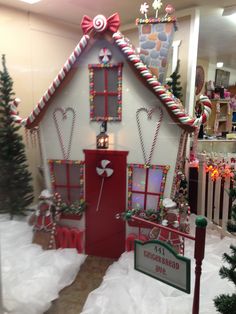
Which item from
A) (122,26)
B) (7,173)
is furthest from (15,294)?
(122,26)

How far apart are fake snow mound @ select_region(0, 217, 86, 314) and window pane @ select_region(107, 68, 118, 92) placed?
1.01 meters

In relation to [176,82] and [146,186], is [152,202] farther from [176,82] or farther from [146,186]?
[176,82]

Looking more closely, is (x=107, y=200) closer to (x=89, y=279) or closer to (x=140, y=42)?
(x=89, y=279)

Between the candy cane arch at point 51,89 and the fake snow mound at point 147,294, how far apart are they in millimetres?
1006

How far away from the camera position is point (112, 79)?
151 cm

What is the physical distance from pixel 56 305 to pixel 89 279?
0.23 meters

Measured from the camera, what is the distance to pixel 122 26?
1.57 meters

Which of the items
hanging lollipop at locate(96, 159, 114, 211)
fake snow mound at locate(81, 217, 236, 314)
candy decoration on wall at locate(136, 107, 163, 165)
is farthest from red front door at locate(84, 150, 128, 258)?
fake snow mound at locate(81, 217, 236, 314)

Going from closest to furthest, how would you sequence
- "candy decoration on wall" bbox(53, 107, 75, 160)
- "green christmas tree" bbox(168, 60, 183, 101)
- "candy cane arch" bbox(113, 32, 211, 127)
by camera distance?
"candy cane arch" bbox(113, 32, 211, 127) → "candy decoration on wall" bbox(53, 107, 75, 160) → "green christmas tree" bbox(168, 60, 183, 101)

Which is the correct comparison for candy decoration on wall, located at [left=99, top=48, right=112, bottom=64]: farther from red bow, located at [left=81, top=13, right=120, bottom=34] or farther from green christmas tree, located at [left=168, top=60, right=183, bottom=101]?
green christmas tree, located at [left=168, top=60, right=183, bottom=101]

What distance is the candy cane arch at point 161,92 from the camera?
1.38 m

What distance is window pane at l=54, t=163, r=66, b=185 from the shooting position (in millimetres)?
1689

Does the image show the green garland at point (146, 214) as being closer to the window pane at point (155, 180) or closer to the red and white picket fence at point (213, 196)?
the window pane at point (155, 180)

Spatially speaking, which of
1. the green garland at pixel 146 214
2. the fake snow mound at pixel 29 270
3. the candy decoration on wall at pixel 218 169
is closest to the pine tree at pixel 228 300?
the green garland at pixel 146 214
